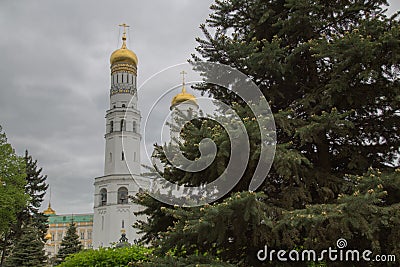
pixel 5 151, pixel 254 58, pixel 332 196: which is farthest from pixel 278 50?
pixel 5 151

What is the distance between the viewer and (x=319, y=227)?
5.01m

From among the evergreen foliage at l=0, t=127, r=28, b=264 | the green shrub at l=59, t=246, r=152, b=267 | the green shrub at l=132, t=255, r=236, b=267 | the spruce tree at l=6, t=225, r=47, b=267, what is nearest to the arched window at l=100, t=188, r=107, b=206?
the spruce tree at l=6, t=225, r=47, b=267

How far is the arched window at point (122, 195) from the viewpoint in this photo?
43062 mm

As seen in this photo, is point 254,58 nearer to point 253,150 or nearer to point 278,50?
point 278,50

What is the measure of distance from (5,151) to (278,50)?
2435 cm

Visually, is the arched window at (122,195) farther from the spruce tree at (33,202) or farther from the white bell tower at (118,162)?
the spruce tree at (33,202)

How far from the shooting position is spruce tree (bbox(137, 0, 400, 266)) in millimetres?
5082

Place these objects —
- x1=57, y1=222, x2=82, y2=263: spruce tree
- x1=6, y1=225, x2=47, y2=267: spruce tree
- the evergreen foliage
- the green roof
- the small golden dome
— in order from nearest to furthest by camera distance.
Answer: the small golden dome < the evergreen foliage < x1=6, y1=225, x2=47, y2=267: spruce tree < x1=57, y1=222, x2=82, y2=263: spruce tree < the green roof

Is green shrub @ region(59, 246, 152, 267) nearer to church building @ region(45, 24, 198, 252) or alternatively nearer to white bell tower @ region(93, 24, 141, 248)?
church building @ region(45, 24, 198, 252)

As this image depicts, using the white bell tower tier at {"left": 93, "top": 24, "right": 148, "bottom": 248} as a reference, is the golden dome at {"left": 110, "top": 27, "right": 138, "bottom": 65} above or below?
above

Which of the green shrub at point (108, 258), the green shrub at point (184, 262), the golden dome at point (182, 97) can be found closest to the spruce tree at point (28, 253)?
the green shrub at point (108, 258)

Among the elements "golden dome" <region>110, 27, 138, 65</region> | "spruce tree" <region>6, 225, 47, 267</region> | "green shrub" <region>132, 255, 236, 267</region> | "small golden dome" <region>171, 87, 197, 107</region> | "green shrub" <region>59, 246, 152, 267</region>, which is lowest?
"green shrub" <region>132, 255, 236, 267</region>

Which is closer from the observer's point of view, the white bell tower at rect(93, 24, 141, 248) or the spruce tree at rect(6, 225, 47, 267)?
the spruce tree at rect(6, 225, 47, 267)

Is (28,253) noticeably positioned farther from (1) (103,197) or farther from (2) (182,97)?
(2) (182,97)
